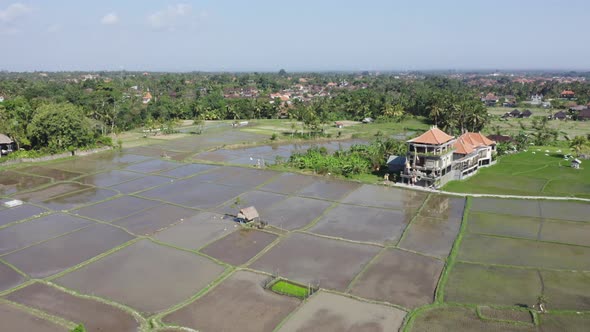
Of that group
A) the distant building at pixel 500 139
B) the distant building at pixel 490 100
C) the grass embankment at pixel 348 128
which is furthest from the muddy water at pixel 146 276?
the distant building at pixel 490 100

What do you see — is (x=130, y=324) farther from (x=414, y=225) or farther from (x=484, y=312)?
(x=414, y=225)

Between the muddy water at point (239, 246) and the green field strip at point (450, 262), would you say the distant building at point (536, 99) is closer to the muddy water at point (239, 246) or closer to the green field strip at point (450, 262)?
the green field strip at point (450, 262)

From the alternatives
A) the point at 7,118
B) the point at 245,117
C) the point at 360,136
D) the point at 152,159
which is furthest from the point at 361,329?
the point at 245,117

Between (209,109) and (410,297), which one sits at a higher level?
(209,109)

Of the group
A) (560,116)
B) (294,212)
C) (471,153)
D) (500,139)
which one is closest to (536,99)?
(560,116)

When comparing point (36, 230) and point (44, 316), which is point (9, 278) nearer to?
point (44, 316)

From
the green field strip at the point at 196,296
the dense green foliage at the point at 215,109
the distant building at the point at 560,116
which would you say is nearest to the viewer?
the green field strip at the point at 196,296
